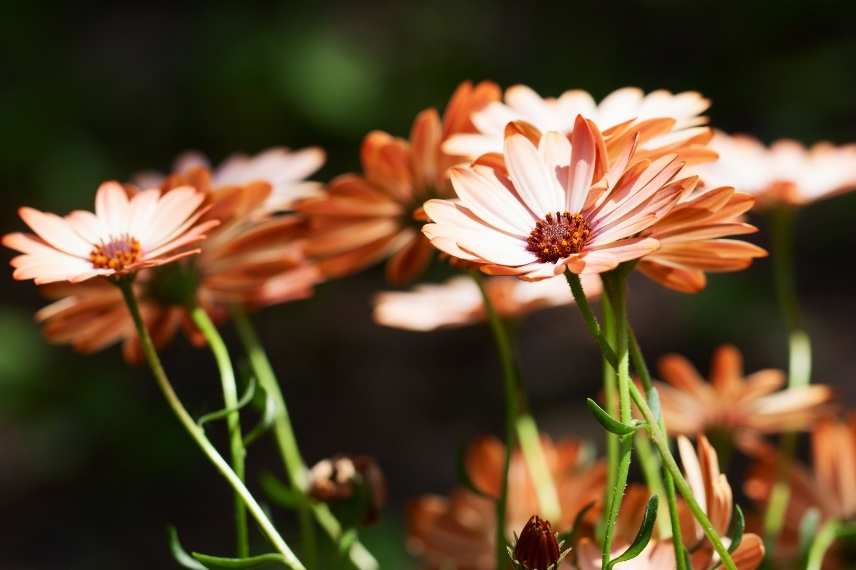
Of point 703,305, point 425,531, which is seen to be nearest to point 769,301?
point 703,305

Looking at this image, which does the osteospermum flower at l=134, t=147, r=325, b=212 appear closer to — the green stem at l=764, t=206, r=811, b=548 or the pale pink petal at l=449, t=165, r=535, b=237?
the pale pink petal at l=449, t=165, r=535, b=237

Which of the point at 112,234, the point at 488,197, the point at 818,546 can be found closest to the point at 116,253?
the point at 112,234

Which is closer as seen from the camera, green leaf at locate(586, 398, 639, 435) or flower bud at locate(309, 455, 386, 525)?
green leaf at locate(586, 398, 639, 435)

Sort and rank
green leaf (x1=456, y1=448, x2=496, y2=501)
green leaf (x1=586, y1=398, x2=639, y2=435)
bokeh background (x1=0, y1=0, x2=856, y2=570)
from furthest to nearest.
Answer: bokeh background (x1=0, y1=0, x2=856, y2=570) → green leaf (x1=456, y1=448, x2=496, y2=501) → green leaf (x1=586, y1=398, x2=639, y2=435)

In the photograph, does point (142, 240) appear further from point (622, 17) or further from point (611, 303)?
point (622, 17)

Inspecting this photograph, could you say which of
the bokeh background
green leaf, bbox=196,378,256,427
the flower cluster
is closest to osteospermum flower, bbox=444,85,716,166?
the flower cluster

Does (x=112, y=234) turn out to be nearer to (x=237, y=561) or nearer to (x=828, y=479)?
(x=237, y=561)
